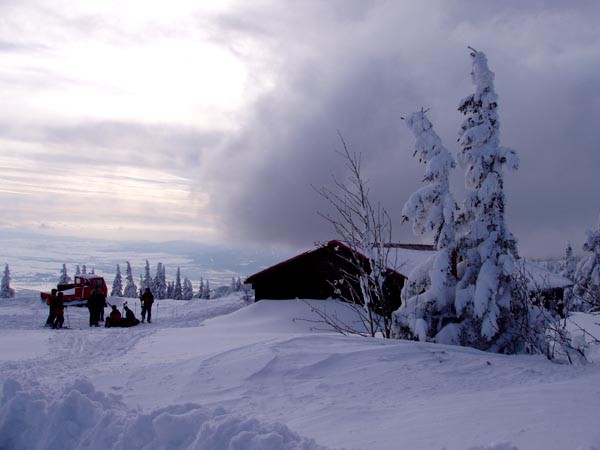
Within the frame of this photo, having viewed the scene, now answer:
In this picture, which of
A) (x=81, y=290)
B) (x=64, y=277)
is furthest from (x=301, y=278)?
(x=64, y=277)

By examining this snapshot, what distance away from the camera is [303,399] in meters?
7.12

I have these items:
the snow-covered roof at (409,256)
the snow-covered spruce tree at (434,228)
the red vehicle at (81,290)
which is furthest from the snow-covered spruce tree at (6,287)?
the snow-covered spruce tree at (434,228)

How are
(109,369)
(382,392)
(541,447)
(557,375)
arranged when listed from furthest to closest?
(109,369)
(557,375)
(382,392)
(541,447)

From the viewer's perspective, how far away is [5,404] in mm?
6004

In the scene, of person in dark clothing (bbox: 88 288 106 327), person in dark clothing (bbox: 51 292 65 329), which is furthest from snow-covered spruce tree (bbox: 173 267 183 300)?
person in dark clothing (bbox: 51 292 65 329)

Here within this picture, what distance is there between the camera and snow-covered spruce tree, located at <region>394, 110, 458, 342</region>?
12539 mm

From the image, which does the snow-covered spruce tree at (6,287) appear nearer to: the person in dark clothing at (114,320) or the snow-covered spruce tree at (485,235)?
the person in dark clothing at (114,320)

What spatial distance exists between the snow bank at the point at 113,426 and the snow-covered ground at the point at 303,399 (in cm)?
1

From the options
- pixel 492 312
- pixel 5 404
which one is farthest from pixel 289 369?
pixel 492 312

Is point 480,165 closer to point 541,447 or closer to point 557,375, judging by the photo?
point 557,375

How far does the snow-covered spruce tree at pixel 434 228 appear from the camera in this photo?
12539 millimetres

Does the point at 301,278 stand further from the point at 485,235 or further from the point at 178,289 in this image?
the point at 178,289

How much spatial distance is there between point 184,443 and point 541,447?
10.8 feet

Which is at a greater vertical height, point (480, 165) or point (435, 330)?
point (480, 165)
